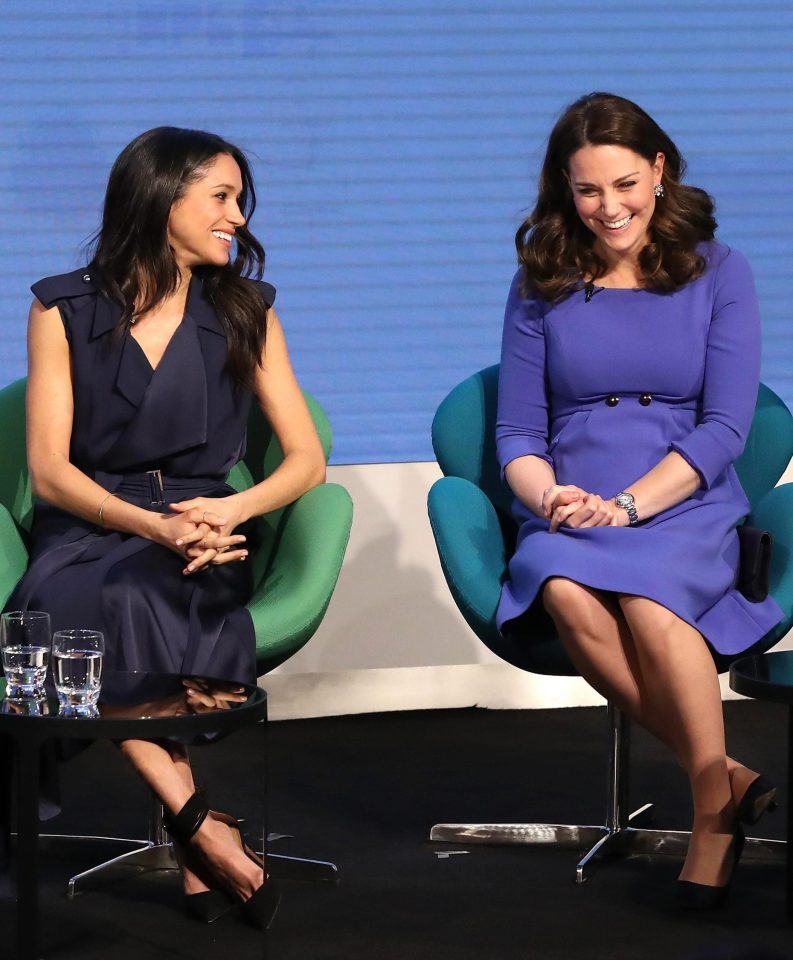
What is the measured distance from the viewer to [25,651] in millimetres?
2590

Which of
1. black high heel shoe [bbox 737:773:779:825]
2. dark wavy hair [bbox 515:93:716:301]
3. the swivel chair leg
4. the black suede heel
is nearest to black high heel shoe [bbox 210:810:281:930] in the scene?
the black suede heel

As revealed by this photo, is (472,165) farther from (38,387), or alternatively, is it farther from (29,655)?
(29,655)

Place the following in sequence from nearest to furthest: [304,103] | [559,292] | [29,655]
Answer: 1. [29,655]
2. [559,292]
3. [304,103]

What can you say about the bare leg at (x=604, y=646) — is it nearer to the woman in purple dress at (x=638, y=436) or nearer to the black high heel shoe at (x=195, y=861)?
the woman in purple dress at (x=638, y=436)

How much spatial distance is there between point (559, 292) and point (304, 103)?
51.3 inches

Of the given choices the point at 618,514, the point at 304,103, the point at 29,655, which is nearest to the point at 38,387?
the point at 29,655

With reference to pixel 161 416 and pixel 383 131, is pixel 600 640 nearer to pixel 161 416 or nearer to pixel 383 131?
pixel 161 416

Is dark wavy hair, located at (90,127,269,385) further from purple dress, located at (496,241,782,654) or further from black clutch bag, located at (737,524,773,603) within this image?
black clutch bag, located at (737,524,773,603)

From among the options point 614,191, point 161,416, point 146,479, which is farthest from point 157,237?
point 614,191

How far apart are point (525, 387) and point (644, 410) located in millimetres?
264

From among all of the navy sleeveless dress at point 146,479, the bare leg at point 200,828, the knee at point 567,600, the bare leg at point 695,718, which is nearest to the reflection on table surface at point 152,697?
the bare leg at point 200,828

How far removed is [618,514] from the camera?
3.24 meters

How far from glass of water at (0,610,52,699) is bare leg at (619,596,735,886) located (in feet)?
3.60

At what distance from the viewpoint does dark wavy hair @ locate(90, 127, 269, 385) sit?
3404 millimetres
